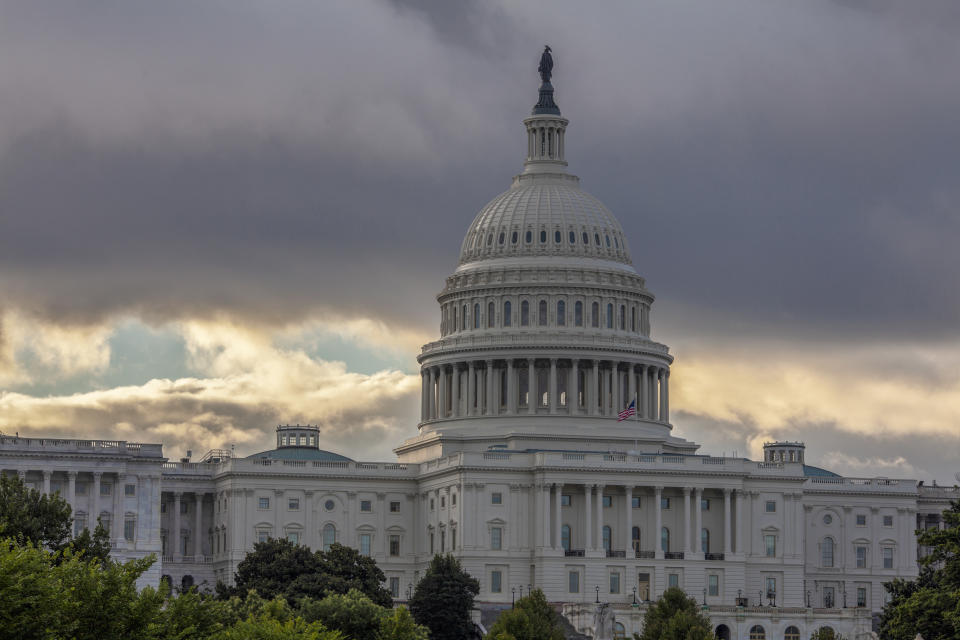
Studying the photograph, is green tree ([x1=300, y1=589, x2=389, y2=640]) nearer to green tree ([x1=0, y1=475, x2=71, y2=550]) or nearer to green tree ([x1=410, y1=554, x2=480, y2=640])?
green tree ([x1=0, y1=475, x2=71, y2=550])

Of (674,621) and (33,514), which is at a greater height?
(33,514)

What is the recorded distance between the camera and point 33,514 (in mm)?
148875

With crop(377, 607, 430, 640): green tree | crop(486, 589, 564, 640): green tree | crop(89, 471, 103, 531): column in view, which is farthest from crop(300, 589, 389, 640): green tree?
crop(89, 471, 103, 531): column

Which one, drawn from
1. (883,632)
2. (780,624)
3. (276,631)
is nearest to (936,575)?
(883,632)

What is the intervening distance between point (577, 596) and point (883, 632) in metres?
43.9

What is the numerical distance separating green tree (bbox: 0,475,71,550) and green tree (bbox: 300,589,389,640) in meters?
17.6

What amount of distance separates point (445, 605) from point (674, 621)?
84.1 feet

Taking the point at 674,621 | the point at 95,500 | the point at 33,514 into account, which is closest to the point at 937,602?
the point at 674,621

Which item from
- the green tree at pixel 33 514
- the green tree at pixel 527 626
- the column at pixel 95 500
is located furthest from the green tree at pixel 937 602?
the column at pixel 95 500

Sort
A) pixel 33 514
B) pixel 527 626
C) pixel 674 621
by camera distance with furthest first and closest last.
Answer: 1. pixel 674 621
2. pixel 527 626
3. pixel 33 514

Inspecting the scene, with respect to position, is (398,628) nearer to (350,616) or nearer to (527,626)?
(350,616)

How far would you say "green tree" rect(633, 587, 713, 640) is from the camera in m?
153

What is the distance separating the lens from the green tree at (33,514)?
14500cm

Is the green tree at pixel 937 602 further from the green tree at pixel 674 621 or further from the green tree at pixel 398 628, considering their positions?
the green tree at pixel 398 628
